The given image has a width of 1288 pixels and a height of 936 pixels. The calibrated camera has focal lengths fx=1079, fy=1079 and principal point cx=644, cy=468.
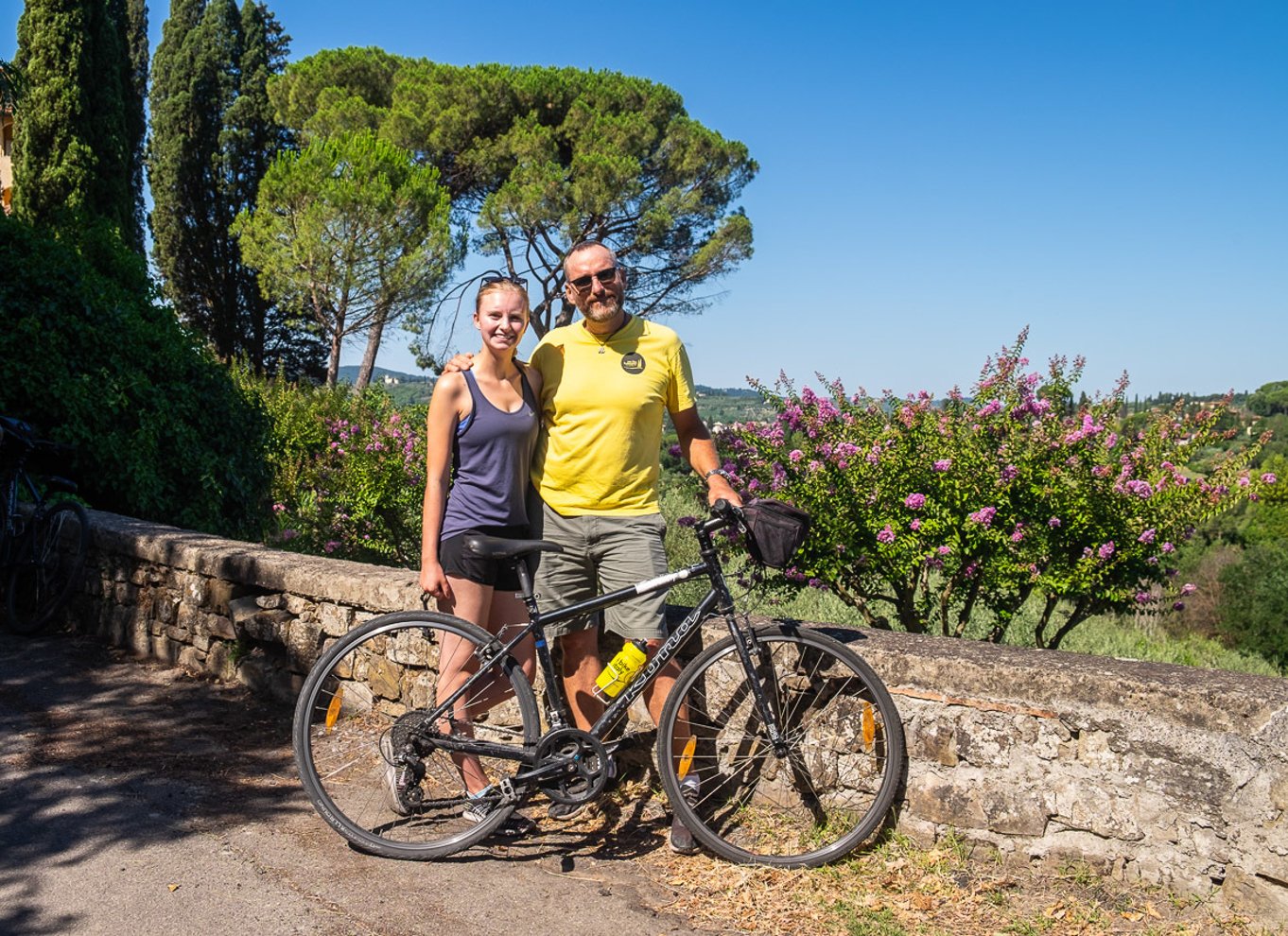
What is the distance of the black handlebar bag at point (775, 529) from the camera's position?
3.15m

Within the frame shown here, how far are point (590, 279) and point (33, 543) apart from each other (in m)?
4.09

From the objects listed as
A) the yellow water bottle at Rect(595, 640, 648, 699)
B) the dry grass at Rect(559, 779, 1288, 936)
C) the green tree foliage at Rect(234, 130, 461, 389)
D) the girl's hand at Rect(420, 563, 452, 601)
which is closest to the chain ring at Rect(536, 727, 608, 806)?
the yellow water bottle at Rect(595, 640, 648, 699)

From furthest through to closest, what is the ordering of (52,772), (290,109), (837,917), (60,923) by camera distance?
(290,109), (52,772), (837,917), (60,923)

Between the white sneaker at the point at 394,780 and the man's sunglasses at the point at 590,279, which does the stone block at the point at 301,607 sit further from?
the man's sunglasses at the point at 590,279

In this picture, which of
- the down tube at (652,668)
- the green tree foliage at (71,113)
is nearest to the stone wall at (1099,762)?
the down tube at (652,668)

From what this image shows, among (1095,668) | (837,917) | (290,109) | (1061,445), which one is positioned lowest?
(837,917)

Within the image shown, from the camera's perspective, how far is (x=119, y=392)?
23.1 ft

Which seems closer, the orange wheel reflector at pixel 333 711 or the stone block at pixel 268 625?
the orange wheel reflector at pixel 333 711

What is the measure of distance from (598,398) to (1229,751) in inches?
76.9

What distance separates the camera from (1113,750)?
291 centimetres

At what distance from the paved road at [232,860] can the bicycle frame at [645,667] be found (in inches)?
13.5

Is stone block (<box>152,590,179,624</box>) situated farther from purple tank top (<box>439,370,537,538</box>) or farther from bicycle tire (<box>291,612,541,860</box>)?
purple tank top (<box>439,370,537,538</box>)

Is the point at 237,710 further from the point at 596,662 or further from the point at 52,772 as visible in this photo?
the point at 596,662

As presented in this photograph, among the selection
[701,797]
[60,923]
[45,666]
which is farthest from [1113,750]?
[45,666]
